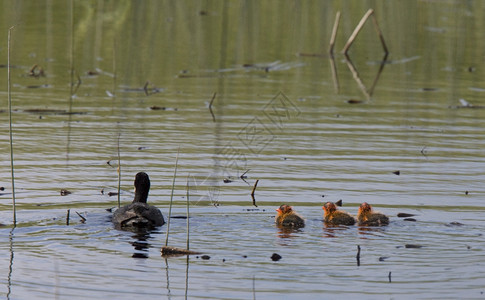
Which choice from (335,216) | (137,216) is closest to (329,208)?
(335,216)

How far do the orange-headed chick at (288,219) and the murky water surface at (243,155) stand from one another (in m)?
0.16

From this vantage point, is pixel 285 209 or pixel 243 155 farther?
pixel 243 155

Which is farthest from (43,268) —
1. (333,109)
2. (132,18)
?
(132,18)

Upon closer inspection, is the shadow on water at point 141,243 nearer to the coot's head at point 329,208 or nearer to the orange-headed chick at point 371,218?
the coot's head at point 329,208

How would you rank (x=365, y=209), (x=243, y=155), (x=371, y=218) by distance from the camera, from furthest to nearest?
(x=243, y=155) → (x=365, y=209) → (x=371, y=218)

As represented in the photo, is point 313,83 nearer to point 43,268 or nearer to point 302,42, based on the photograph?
point 302,42

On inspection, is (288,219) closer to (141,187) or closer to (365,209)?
(365,209)

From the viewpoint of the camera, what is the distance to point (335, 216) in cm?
1090

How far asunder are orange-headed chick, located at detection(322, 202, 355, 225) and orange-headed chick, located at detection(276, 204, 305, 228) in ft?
0.97

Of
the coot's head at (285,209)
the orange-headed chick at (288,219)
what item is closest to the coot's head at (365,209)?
the orange-headed chick at (288,219)

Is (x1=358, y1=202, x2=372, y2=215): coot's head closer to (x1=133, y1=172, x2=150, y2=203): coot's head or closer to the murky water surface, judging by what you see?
the murky water surface

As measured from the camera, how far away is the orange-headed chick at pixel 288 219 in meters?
10.7

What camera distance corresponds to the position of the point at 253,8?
1419 inches

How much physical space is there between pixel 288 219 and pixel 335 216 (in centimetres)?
58
